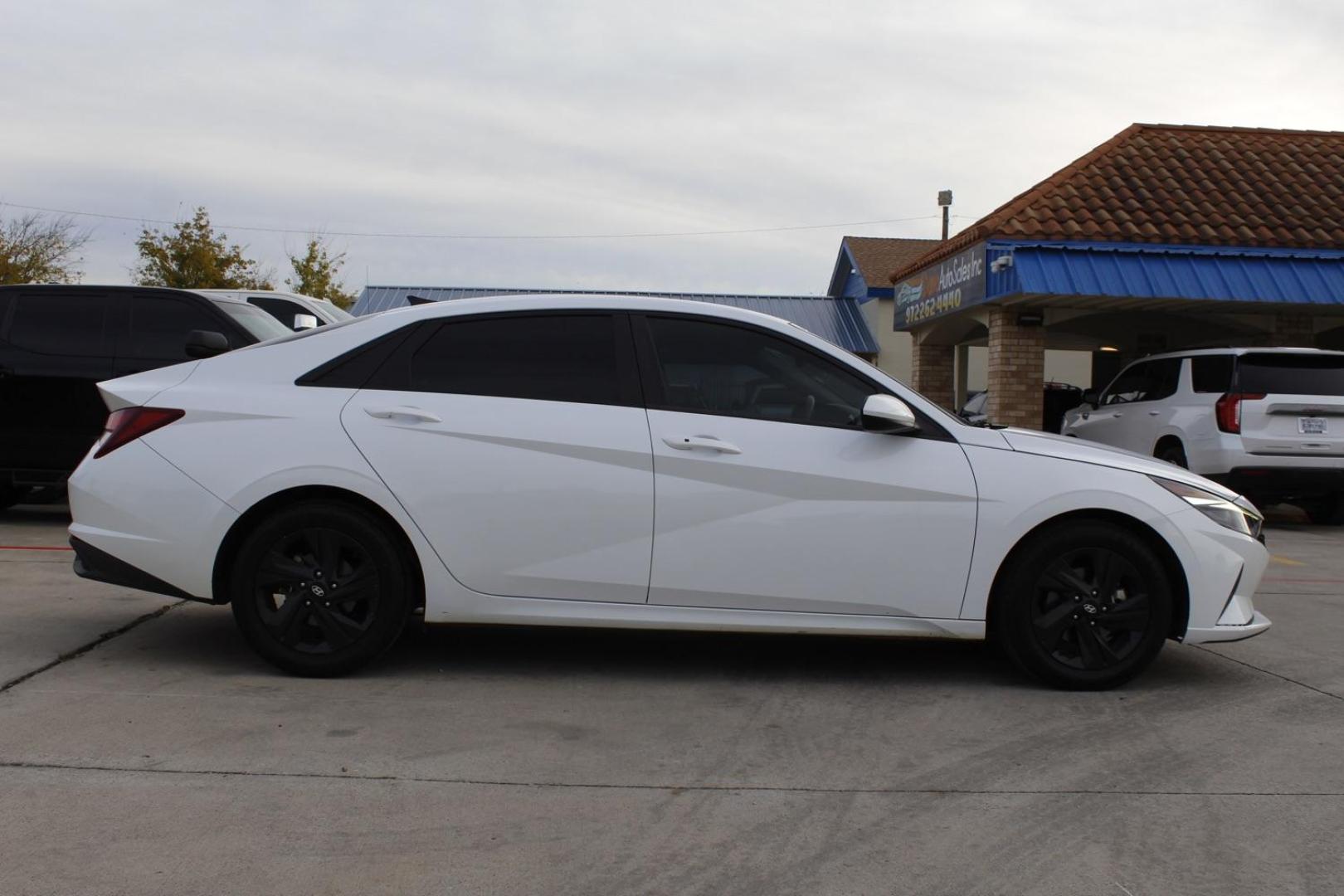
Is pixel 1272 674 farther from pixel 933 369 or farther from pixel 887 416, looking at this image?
pixel 933 369

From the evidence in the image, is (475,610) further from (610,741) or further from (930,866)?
(930,866)

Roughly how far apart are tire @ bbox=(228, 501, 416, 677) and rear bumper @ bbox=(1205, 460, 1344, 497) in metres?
9.30

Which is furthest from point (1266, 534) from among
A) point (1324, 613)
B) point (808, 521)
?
point (808, 521)

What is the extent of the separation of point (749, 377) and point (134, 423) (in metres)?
2.57

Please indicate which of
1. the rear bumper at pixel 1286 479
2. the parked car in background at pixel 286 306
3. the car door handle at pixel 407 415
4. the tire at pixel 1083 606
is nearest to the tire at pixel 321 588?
the car door handle at pixel 407 415

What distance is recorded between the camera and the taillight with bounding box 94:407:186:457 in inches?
199

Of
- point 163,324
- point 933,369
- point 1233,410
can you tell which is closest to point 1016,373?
point 1233,410

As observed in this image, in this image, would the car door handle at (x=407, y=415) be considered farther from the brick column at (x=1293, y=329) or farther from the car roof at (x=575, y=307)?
the brick column at (x=1293, y=329)

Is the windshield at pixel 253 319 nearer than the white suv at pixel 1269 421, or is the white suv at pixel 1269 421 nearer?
the windshield at pixel 253 319

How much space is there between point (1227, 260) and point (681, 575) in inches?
506

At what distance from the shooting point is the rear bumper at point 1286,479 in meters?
11.7

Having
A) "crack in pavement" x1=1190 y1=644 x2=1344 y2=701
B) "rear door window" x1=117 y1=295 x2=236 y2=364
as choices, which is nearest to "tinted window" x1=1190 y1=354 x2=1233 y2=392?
"crack in pavement" x1=1190 y1=644 x2=1344 y2=701

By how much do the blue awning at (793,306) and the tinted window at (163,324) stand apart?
898 inches

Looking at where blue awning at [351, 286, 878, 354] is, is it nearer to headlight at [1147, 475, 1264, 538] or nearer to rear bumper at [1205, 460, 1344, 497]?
rear bumper at [1205, 460, 1344, 497]
